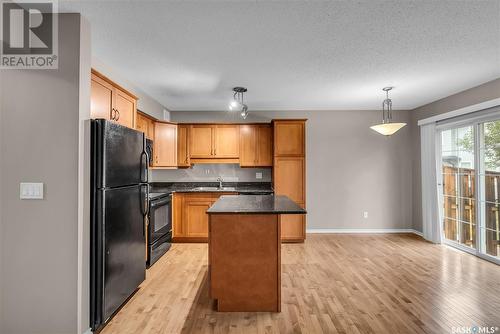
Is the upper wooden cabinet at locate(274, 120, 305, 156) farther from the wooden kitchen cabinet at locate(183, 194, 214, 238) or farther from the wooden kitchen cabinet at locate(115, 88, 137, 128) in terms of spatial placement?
the wooden kitchen cabinet at locate(115, 88, 137, 128)

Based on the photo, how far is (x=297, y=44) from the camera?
2.58 metres

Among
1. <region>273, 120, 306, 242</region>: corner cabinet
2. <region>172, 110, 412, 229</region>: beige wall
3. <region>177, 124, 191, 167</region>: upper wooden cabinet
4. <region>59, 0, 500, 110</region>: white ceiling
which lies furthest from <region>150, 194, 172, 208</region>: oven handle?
<region>172, 110, 412, 229</region>: beige wall

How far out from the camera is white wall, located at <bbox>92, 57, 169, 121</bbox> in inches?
119

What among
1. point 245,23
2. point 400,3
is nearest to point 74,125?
point 245,23

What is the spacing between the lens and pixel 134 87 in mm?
3854

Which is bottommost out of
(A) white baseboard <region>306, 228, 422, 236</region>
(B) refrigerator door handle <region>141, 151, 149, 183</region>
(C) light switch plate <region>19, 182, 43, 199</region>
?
(A) white baseboard <region>306, 228, 422, 236</region>

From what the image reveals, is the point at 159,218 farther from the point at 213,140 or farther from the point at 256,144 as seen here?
the point at 256,144

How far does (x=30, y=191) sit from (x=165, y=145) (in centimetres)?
296

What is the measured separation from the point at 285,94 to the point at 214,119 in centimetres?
178

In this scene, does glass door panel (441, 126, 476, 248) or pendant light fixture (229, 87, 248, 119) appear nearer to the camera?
pendant light fixture (229, 87, 248, 119)

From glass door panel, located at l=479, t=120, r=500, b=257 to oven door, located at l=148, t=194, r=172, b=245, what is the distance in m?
4.79

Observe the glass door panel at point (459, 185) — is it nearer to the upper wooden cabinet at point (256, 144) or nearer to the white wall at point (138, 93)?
the upper wooden cabinet at point (256, 144)

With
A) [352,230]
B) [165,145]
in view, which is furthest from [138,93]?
[352,230]

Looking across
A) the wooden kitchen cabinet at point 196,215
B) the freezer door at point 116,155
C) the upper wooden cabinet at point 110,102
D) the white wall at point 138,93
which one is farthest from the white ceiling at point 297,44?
the wooden kitchen cabinet at point 196,215
